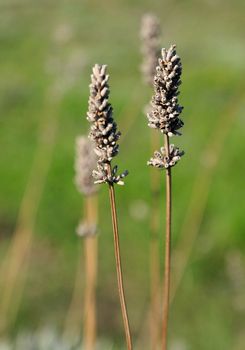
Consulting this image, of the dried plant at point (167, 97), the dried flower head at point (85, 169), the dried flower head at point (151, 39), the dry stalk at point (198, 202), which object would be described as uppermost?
the dry stalk at point (198, 202)

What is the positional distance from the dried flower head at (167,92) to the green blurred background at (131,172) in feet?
9.14

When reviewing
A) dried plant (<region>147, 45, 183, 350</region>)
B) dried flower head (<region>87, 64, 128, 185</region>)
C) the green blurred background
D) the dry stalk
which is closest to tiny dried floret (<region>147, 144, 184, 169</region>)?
dried plant (<region>147, 45, 183, 350</region>)

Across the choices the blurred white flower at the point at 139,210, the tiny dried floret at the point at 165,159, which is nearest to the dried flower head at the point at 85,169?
the tiny dried floret at the point at 165,159

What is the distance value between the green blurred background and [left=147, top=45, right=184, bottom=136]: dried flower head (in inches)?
110

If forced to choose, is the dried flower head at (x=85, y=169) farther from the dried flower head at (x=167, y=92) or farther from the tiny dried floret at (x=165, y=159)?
the dried flower head at (x=167, y=92)

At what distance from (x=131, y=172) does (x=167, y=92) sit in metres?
6.35

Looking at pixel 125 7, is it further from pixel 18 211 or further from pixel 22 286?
pixel 22 286

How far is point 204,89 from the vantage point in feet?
32.3

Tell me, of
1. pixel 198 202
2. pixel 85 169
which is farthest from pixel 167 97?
pixel 198 202

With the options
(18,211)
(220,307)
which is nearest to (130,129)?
(18,211)

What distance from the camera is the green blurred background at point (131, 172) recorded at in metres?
5.54

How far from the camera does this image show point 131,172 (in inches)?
309

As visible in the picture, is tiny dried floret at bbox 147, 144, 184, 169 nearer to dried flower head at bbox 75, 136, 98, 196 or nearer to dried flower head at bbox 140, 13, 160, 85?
dried flower head at bbox 75, 136, 98, 196

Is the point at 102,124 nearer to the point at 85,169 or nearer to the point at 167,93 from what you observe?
the point at 167,93
